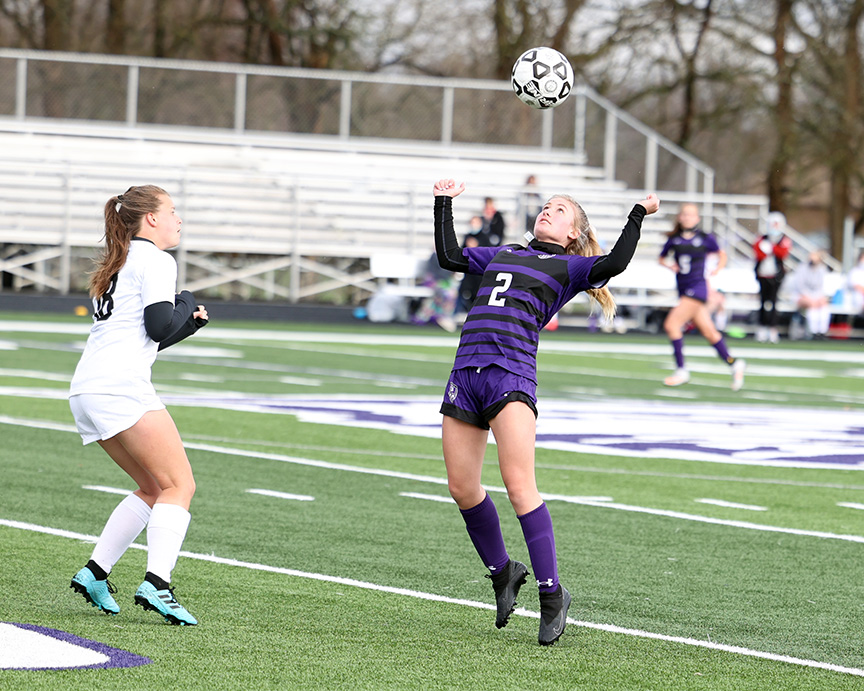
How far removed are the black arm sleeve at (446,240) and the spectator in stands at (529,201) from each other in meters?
23.5

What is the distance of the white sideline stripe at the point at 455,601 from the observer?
5582mm

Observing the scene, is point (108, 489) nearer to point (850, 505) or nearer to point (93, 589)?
point (93, 589)

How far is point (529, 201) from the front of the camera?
99.8 ft

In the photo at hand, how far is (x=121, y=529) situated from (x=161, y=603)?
1.40 feet

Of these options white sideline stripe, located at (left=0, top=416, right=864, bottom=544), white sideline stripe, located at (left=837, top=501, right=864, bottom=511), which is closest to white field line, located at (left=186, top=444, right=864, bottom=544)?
white sideline stripe, located at (left=0, top=416, right=864, bottom=544)

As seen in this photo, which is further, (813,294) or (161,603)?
(813,294)

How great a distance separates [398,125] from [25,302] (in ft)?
30.5

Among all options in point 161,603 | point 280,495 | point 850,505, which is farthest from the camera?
point 850,505

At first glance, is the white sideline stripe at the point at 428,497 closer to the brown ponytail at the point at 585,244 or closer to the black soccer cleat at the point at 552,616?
the brown ponytail at the point at 585,244

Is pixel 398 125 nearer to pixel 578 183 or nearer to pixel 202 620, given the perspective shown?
pixel 578 183

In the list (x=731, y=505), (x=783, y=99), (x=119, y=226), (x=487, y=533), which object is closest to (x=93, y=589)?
(x=119, y=226)

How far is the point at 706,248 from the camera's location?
17797 mm

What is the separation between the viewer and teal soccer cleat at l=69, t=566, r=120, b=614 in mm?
5809

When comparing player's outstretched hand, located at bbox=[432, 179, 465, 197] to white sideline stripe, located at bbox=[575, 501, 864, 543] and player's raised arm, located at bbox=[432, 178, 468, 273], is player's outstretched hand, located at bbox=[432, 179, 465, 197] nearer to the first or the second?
player's raised arm, located at bbox=[432, 178, 468, 273]
